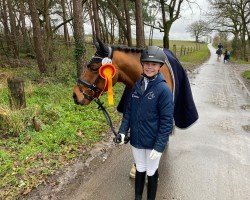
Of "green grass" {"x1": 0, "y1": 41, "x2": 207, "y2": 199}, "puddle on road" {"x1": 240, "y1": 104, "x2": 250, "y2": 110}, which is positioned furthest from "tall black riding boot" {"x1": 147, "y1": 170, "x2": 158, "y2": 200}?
"puddle on road" {"x1": 240, "y1": 104, "x2": 250, "y2": 110}

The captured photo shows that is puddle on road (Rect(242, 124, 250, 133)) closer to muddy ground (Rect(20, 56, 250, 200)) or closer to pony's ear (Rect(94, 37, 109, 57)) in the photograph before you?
muddy ground (Rect(20, 56, 250, 200))

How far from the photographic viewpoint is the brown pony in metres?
3.80

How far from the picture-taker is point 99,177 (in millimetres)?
4730

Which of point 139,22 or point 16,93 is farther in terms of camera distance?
point 139,22

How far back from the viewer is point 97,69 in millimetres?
3836

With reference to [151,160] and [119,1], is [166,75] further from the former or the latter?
[119,1]

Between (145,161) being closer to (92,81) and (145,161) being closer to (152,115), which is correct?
(152,115)

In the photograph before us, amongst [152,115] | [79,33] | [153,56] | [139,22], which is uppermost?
[139,22]

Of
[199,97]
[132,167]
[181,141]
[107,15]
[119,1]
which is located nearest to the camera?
[132,167]

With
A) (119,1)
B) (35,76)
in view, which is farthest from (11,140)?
(119,1)

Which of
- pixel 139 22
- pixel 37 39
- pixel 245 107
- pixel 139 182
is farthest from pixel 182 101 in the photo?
pixel 139 22

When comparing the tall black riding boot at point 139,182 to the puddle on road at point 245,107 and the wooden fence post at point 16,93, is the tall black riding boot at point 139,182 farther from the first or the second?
the puddle on road at point 245,107

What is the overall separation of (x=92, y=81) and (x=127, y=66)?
0.51 meters

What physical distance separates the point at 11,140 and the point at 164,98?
140 inches
